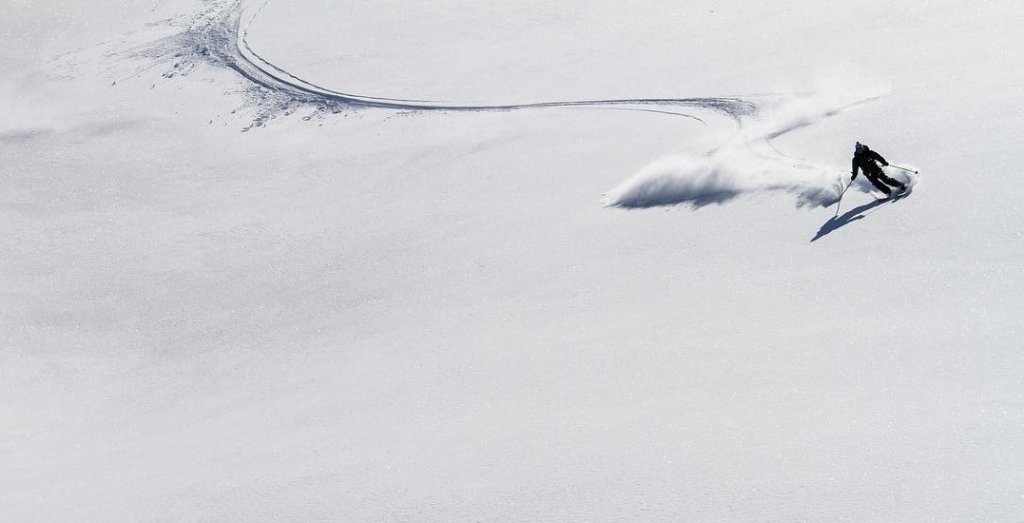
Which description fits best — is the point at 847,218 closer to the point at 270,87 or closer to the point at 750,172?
the point at 750,172

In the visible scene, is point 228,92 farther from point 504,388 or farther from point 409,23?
point 504,388

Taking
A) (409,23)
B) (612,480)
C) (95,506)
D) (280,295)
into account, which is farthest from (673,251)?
(409,23)

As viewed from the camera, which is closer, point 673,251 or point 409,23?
point 673,251

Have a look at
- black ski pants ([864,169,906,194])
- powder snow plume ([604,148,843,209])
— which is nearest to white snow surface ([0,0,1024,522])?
powder snow plume ([604,148,843,209])

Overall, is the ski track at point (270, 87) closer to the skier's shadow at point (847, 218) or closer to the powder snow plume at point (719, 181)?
the powder snow plume at point (719, 181)

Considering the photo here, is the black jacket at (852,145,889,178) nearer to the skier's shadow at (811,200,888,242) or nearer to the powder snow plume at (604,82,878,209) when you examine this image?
the skier's shadow at (811,200,888,242)

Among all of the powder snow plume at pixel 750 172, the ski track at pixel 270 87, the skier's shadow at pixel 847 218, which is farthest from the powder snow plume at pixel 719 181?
the ski track at pixel 270 87

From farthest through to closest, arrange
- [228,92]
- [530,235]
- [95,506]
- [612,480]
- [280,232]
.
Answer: [228,92] → [280,232] → [530,235] → [95,506] → [612,480]
